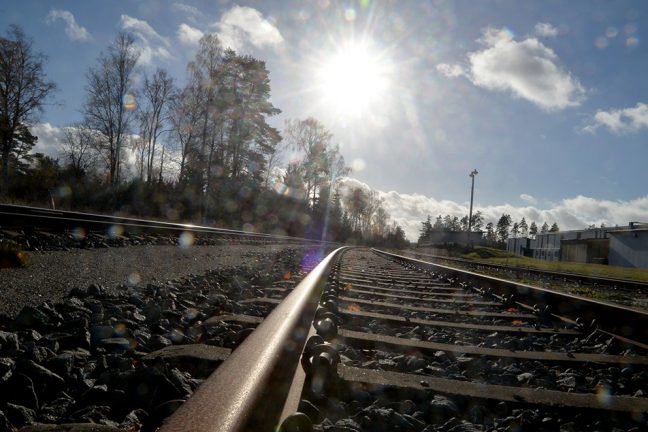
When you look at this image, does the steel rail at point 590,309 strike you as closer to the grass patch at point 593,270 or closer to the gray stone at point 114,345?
the gray stone at point 114,345

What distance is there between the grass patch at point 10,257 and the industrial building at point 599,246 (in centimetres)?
4644

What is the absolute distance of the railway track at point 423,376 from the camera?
107cm

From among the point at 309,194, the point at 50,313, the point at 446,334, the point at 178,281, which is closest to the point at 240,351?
the point at 50,313

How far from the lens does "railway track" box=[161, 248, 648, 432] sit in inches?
42.0

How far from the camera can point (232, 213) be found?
1271 inches

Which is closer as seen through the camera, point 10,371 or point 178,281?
point 10,371

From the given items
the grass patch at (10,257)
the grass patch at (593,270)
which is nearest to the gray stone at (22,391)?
the grass patch at (10,257)

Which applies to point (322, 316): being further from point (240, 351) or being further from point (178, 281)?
point (178, 281)

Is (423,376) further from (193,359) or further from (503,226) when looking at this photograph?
(503,226)

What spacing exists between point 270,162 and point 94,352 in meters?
37.3

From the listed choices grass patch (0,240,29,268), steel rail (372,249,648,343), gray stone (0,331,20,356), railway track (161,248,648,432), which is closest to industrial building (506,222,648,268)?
steel rail (372,249,648,343)

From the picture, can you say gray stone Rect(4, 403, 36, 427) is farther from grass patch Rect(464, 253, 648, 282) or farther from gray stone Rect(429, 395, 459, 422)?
grass patch Rect(464, 253, 648, 282)

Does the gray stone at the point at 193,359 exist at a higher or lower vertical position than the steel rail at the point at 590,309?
lower

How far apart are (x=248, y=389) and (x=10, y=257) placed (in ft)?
12.0
